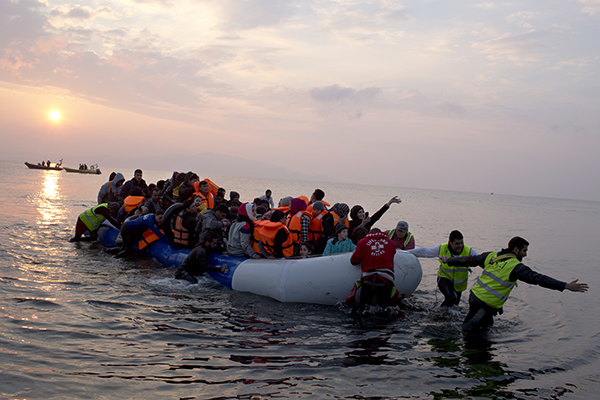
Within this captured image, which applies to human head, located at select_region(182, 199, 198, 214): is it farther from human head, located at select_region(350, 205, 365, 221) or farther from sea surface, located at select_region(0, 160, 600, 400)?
human head, located at select_region(350, 205, 365, 221)

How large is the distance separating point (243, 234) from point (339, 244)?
1.68 m

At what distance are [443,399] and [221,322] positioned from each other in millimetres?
3033

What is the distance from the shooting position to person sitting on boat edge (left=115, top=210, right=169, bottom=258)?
30.0ft

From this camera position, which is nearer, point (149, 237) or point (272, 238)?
point (272, 238)

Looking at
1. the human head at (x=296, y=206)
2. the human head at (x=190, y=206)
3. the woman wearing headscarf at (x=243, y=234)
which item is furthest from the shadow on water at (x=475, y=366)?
the human head at (x=190, y=206)

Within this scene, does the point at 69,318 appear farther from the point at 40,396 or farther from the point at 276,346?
the point at 276,346

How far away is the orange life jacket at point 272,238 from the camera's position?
7162 mm

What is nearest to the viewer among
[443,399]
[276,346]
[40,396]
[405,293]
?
[40,396]

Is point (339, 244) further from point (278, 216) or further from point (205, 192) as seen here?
point (205, 192)

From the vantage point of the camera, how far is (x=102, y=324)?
5465 millimetres

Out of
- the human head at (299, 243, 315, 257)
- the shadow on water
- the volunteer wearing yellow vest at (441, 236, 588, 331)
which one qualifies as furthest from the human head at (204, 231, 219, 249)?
the volunteer wearing yellow vest at (441, 236, 588, 331)

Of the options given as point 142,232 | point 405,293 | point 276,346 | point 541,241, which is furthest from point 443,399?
point 541,241

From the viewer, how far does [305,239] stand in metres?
7.86

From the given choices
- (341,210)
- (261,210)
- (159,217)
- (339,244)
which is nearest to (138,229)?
(159,217)
